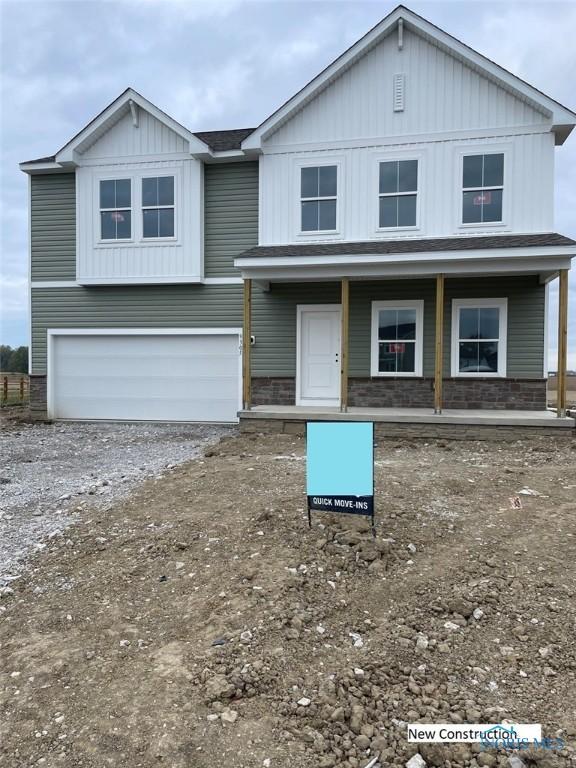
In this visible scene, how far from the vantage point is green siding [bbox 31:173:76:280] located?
1269 cm

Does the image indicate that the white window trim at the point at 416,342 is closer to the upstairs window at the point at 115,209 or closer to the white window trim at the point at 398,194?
the white window trim at the point at 398,194

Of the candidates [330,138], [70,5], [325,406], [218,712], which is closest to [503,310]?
[325,406]

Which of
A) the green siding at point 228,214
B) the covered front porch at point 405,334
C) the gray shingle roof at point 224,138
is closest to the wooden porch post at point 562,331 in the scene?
the covered front porch at point 405,334

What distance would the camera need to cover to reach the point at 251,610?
133 inches

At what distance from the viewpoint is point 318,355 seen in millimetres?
11805

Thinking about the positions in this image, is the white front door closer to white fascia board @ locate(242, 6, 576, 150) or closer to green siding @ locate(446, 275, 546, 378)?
green siding @ locate(446, 275, 546, 378)

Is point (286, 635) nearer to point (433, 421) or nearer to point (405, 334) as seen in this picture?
point (433, 421)

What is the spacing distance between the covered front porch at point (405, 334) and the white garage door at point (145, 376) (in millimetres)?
879

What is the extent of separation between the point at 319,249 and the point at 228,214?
2.70 m

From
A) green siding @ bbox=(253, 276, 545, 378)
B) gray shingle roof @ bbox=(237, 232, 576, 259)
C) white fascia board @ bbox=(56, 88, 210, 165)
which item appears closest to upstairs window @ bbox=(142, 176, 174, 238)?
white fascia board @ bbox=(56, 88, 210, 165)

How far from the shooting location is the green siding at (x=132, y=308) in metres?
12.1

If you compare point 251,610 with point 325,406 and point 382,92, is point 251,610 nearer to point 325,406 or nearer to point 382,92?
point 325,406

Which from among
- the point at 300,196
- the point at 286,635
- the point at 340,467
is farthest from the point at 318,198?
the point at 286,635

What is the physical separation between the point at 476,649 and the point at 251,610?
136cm
